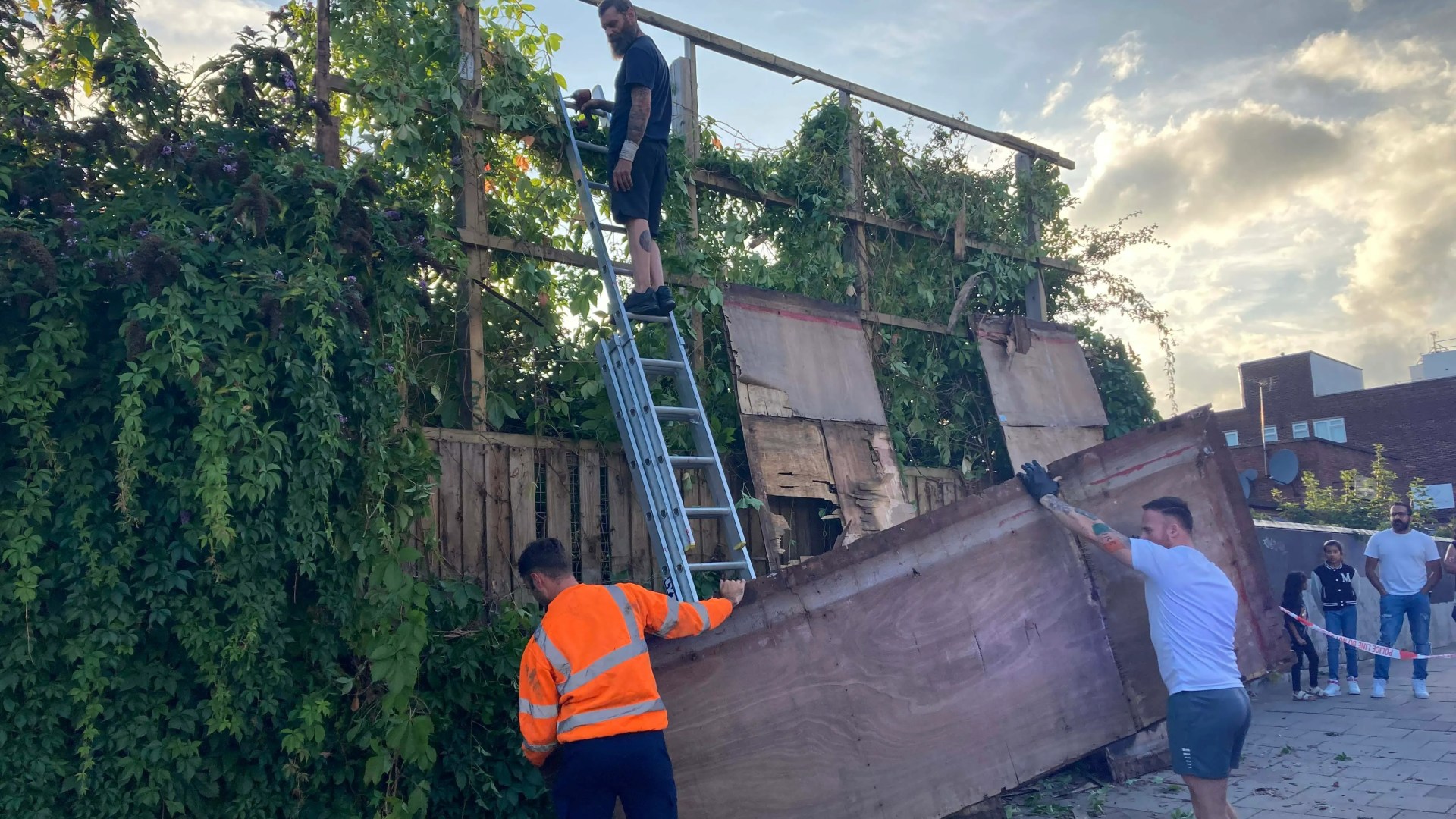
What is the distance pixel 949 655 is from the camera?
4652mm

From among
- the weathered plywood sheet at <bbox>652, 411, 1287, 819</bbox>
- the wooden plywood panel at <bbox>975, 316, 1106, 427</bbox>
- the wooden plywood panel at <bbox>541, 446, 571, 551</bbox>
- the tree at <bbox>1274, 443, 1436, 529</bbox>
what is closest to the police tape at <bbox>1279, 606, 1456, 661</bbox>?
the wooden plywood panel at <bbox>975, 316, 1106, 427</bbox>

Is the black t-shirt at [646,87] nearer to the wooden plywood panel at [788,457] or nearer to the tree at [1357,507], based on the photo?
the wooden plywood panel at [788,457]

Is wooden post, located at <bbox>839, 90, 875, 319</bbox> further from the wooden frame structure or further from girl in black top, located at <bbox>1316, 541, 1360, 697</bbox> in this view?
girl in black top, located at <bbox>1316, 541, 1360, 697</bbox>

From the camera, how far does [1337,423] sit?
1631 inches

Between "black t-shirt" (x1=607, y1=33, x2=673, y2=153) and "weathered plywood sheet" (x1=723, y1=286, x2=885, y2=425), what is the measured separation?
128cm

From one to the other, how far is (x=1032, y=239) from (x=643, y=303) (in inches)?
203

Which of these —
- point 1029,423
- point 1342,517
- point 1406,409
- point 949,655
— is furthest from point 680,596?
point 1406,409

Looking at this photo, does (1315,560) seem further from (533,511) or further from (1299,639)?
(533,511)

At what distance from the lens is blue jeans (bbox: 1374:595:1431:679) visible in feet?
29.1

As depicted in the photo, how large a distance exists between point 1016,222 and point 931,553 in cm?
559

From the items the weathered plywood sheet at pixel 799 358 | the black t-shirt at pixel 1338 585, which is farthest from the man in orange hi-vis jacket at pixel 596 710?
the black t-shirt at pixel 1338 585

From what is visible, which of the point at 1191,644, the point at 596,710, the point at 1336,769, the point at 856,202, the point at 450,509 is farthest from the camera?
the point at 856,202

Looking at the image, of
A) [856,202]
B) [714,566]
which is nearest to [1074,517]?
[714,566]

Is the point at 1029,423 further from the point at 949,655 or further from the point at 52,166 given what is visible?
the point at 52,166
